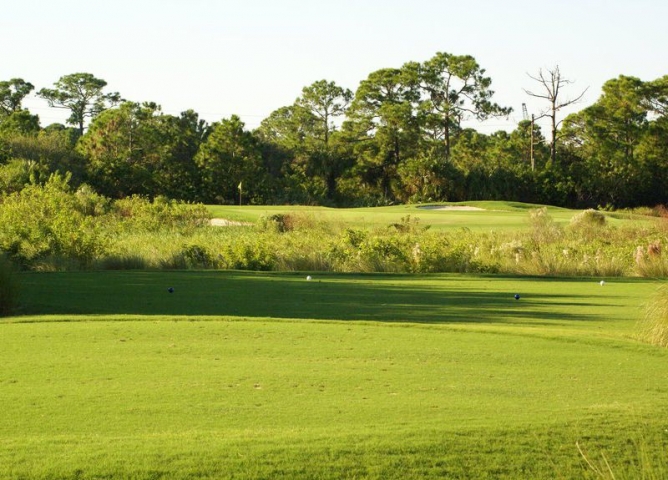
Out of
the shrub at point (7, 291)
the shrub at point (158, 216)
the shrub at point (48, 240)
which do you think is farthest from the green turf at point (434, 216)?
the shrub at point (7, 291)

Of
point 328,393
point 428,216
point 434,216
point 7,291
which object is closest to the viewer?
point 328,393

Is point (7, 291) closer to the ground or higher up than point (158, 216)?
closer to the ground

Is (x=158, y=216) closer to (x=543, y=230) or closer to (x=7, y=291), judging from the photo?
(x=543, y=230)

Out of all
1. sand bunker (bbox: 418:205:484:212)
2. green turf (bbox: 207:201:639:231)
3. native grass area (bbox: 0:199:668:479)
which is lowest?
native grass area (bbox: 0:199:668:479)

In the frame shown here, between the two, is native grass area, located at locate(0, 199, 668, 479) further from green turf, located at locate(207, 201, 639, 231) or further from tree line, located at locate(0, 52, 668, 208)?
tree line, located at locate(0, 52, 668, 208)

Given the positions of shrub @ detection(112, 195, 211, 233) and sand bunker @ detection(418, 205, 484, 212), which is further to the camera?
sand bunker @ detection(418, 205, 484, 212)

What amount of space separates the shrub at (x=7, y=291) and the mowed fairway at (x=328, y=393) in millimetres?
311

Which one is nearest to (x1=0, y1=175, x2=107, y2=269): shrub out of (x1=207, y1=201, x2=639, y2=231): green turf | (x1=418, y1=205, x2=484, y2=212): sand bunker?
(x1=207, y1=201, x2=639, y2=231): green turf

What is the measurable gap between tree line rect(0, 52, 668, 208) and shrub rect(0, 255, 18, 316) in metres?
Result: 42.4

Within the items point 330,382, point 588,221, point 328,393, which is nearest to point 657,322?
point 330,382

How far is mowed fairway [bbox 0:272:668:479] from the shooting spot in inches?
246

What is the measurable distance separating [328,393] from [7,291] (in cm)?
769

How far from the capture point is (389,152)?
221 ft

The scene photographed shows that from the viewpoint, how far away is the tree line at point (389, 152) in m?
62.8
